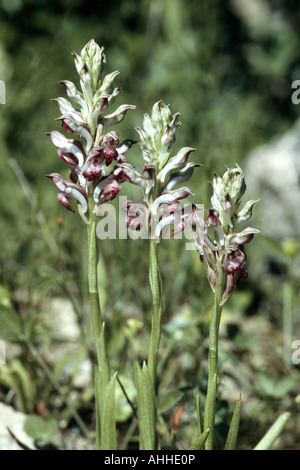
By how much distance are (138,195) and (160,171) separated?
2012mm

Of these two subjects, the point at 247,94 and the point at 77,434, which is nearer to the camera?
the point at 77,434

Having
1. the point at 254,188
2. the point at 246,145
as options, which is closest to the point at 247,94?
the point at 246,145

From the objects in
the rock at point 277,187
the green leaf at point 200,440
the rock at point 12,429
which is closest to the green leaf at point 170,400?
the green leaf at point 200,440

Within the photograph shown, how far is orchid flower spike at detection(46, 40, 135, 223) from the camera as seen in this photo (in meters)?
1.19

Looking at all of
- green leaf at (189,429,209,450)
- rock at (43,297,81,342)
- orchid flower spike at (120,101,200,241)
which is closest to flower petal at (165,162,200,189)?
orchid flower spike at (120,101,200,241)

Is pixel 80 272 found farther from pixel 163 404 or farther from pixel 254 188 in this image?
pixel 254 188

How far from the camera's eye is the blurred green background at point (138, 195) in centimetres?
197

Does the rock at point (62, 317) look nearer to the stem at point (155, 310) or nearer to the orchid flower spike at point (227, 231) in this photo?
the stem at point (155, 310)

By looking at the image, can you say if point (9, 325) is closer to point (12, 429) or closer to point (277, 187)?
point (12, 429)

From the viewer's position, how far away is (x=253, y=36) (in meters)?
5.29

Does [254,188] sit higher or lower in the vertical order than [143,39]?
lower

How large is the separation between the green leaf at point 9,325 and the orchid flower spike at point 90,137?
1.84ft

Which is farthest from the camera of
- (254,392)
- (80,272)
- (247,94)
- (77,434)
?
(247,94)

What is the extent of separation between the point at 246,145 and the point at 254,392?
233cm
